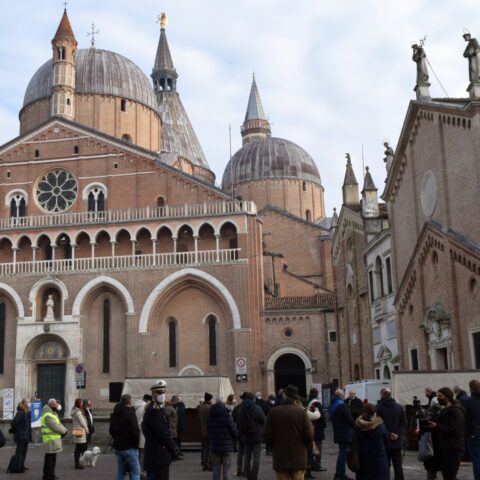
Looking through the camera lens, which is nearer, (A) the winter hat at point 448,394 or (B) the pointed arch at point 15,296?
(A) the winter hat at point 448,394

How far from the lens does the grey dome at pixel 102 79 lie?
47406 millimetres

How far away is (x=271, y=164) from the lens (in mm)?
56562

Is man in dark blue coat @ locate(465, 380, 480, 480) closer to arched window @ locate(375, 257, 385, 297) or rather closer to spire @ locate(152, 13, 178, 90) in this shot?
arched window @ locate(375, 257, 385, 297)

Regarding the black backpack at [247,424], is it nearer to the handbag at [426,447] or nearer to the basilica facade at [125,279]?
the handbag at [426,447]

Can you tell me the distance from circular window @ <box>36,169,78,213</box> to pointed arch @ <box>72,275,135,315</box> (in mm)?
4763

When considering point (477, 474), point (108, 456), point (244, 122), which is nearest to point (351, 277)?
point (108, 456)

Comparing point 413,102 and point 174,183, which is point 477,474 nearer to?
point 413,102

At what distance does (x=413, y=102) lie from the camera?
23859mm

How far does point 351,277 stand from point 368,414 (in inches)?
911

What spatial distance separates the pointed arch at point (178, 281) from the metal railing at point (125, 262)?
460 millimetres

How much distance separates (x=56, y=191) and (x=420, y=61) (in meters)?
22.1

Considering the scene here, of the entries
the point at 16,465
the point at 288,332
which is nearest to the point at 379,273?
the point at 288,332

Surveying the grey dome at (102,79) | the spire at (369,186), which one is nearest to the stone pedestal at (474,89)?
the spire at (369,186)

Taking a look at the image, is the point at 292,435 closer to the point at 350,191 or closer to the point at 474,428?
the point at 474,428
